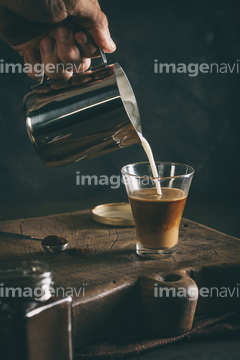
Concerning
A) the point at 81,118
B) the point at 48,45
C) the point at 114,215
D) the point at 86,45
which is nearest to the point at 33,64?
the point at 48,45

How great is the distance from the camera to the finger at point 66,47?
4.67 feet

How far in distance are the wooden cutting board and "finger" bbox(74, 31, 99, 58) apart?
0.58 meters

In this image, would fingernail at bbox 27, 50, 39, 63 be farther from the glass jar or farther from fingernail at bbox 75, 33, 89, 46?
the glass jar

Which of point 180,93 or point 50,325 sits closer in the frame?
point 50,325

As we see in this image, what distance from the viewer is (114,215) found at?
5.58 ft

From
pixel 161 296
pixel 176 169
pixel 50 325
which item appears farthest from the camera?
pixel 176 169

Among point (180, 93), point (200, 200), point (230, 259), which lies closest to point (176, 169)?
point (230, 259)

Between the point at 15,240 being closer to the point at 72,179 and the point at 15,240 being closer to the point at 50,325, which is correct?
the point at 50,325

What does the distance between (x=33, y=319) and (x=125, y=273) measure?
0.33 meters

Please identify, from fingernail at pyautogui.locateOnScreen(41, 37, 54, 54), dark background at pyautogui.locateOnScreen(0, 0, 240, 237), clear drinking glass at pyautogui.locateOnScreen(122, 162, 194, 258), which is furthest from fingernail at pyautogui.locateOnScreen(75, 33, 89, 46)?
dark background at pyautogui.locateOnScreen(0, 0, 240, 237)

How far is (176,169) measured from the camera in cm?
145

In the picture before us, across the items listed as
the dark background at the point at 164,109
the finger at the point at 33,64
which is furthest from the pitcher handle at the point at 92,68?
the dark background at the point at 164,109

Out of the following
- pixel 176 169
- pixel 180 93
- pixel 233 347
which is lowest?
pixel 233 347

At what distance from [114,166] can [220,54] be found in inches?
37.8
